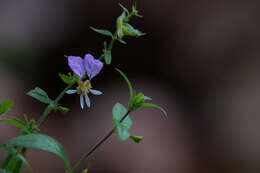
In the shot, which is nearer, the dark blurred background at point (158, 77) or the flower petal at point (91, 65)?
the flower petal at point (91, 65)

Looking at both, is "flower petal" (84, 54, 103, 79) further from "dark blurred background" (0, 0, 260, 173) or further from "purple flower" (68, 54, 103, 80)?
"dark blurred background" (0, 0, 260, 173)

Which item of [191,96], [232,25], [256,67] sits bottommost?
[191,96]

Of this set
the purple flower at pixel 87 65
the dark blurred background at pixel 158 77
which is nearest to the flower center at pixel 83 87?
the purple flower at pixel 87 65

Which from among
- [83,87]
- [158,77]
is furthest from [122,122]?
[158,77]

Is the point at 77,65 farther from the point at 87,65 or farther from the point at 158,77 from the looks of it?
the point at 158,77

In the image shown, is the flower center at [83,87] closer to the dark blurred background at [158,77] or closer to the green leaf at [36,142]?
the green leaf at [36,142]

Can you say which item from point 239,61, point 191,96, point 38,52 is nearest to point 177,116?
point 191,96

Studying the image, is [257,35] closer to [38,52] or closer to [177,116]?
[177,116]
